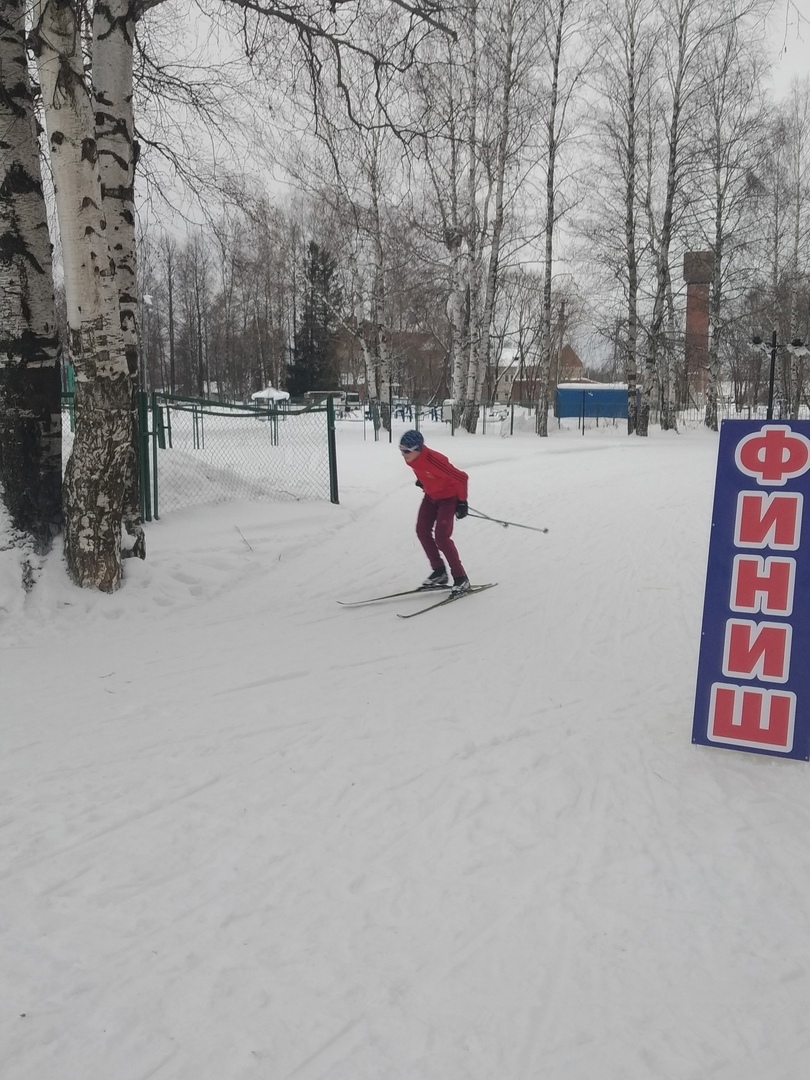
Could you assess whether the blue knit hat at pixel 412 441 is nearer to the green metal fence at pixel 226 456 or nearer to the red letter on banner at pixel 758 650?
the green metal fence at pixel 226 456

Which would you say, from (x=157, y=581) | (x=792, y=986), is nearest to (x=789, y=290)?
(x=157, y=581)

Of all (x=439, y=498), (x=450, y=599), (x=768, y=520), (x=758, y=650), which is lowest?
(x=450, y=599)

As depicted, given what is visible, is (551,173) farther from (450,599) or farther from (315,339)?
(315,339)

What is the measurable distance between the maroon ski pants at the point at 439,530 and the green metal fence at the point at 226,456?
327 centimetres

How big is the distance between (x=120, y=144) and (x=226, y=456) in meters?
9.81

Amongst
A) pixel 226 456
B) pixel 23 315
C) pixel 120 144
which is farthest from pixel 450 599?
pixel 226 456

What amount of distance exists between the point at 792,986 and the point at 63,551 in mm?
5679

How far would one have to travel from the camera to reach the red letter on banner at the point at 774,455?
3.50 meters

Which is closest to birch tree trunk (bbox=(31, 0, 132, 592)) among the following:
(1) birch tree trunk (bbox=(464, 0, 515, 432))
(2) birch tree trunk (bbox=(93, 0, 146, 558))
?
(2) birch tree trunk (bbox=(93, 0, 146, 558))

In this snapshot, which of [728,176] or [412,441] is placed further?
[728,176]

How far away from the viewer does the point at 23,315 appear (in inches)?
239

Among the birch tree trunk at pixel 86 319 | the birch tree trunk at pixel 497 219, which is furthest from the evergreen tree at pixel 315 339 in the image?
the birch tree trunk at pixel 86 319

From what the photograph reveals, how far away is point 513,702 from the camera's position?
4.50 m

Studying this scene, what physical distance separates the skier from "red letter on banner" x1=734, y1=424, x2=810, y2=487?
10.9ft
